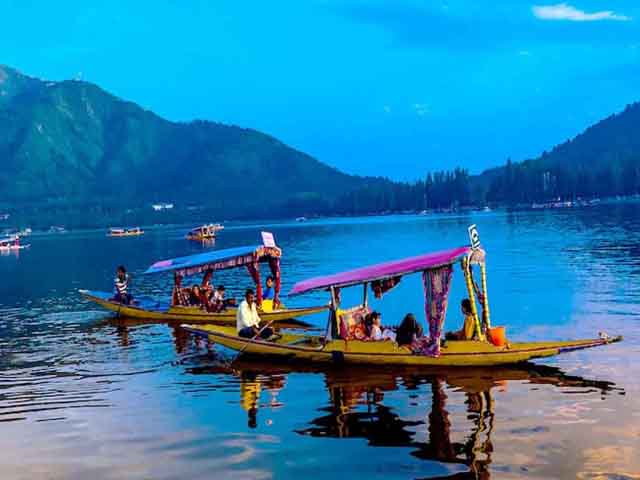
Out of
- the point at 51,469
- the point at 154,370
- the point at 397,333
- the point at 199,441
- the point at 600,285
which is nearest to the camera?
the point at 51,469

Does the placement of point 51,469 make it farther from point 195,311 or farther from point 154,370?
point 195,311

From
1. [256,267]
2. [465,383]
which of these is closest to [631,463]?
[465,383]

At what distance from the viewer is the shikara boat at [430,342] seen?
24.2 m

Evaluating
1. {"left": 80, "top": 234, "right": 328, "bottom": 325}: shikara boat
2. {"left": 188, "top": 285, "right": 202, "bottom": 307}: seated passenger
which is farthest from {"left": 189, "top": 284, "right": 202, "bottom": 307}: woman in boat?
{"left": 80, "top": 234, "right": 328, "bottom": 325}: shikara boat

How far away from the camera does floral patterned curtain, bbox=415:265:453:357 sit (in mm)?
24234

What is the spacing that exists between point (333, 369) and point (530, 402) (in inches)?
293

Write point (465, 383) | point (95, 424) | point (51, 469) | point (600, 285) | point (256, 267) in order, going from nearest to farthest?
1. point (51, 469)
2. point (95, 424)
3. point (465, 383)
4. point (256, 267)
5. point (600, 285)

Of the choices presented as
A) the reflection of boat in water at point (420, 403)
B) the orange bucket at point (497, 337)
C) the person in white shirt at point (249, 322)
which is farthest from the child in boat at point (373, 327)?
the person in white shirt at point (249, 322)

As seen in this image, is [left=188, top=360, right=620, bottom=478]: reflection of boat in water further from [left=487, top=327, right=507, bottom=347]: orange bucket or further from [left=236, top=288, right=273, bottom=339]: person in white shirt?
[left=236, top=288, right=273, bottom=339]: person in white shirt

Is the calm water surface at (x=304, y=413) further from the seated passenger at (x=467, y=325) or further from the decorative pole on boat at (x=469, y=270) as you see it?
the decorative pole on boat at (x=469, y=270)

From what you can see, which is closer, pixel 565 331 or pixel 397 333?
pixel 397 333

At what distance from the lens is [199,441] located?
61.8 ft

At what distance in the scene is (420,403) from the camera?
21.3 meters

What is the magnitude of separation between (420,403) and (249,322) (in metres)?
9.55
